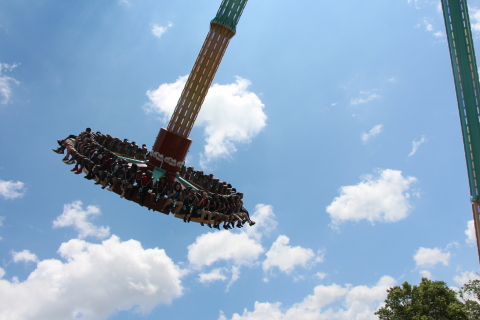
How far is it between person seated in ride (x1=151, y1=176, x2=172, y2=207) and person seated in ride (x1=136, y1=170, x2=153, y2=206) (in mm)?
214

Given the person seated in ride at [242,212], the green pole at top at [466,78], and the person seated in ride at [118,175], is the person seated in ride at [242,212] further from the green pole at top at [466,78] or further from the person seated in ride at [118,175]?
the green pole at top at [466,78]

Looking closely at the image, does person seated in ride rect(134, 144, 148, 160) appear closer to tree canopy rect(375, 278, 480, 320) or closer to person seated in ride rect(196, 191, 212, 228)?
person seated in ride rect(196, 191, 212, 228)

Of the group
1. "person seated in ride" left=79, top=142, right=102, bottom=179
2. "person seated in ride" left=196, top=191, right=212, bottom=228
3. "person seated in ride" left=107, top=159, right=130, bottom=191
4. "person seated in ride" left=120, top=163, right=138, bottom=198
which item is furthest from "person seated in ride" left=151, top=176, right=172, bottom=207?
"person seated in ride" left=79, top=142, right=102, bottom=179

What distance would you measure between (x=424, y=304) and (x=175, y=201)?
15.5 m

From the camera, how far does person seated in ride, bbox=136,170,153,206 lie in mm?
15164

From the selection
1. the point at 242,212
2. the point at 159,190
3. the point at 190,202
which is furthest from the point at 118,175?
the point at 242,212

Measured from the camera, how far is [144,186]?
15.1 meters

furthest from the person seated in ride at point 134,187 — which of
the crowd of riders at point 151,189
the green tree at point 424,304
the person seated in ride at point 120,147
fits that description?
the green tree at point 424,304

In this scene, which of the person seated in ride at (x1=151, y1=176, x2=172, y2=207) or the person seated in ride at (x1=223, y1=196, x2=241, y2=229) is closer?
the person seated in ride at (x1=151, y1=176, x2=172, y2=207)

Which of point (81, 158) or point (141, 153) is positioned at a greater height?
point (141, 153)

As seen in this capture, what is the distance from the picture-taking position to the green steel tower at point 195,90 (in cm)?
1928

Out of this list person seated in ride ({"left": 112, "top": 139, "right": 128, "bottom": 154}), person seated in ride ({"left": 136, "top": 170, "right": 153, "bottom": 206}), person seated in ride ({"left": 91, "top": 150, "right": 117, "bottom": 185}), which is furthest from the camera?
person seated in ride ({"left": 112, "top": 139, "right": 128, "bottom": 154})

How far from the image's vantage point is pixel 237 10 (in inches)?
799

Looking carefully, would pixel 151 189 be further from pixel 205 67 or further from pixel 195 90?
pixel 205 67
